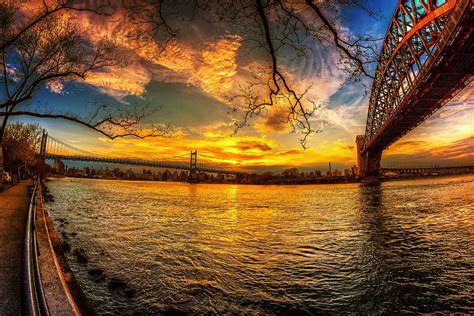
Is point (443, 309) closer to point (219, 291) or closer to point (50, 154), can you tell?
point (219, 291)

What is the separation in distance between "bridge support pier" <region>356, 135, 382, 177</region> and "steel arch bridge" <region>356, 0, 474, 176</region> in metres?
13.7

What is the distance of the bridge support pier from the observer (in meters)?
82.4

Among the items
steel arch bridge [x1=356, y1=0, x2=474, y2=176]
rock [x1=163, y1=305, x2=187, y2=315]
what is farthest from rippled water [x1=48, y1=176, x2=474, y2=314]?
steel arch bridge [x1=356, y1=0, x2=474, y2=176]

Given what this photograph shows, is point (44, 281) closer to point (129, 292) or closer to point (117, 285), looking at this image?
point (129, 292)

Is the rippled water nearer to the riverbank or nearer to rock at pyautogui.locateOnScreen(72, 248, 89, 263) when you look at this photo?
rock at pyautogui.locateOnScreen(72, 248, 89, 263)

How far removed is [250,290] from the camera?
214 inches

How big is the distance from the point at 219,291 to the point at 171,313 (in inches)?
47.8

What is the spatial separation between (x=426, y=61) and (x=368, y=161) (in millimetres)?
51582

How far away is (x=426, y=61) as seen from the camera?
121 ft

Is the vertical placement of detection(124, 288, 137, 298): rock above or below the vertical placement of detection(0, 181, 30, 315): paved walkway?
below

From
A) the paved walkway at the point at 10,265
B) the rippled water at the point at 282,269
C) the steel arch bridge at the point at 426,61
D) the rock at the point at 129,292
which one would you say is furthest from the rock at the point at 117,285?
the steel arch bridge at the point at 426,61

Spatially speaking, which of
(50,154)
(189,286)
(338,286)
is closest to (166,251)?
(189,286)

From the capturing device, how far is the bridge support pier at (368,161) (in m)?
82.4

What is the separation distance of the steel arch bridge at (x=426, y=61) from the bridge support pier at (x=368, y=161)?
1370 cm
